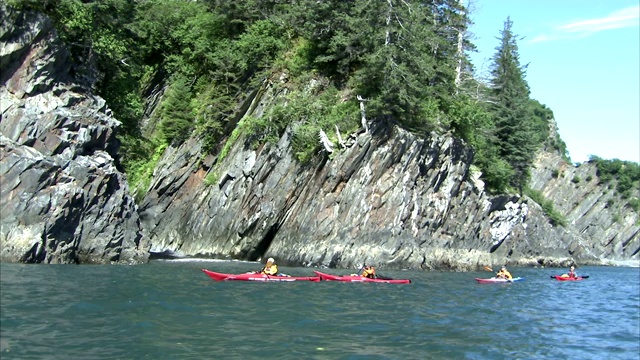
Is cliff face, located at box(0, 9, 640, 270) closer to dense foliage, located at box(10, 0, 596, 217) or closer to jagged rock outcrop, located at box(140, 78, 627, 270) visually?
jagged rock outcrop, located at box(140, 78, 627, 270)

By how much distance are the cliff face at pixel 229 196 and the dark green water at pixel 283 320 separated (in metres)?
3.94

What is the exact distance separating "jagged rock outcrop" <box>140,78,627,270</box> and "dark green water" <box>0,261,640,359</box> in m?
8.71

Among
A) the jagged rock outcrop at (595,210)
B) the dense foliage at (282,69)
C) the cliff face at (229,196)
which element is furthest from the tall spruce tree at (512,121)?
the jagged rock outcrop at (595,210)

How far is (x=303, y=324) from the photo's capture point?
15289mm

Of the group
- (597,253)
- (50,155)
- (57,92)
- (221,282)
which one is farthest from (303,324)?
(597,253)

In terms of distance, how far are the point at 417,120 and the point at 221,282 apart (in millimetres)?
18459

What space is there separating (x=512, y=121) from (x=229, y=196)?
29394mm

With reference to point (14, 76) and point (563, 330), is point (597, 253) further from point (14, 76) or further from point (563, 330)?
point (14, 76)

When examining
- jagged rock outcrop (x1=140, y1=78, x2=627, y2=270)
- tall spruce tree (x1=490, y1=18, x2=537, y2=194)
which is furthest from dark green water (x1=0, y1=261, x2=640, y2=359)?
tall spruce tree (x1=490, y1=18, x2=537, y2=194)

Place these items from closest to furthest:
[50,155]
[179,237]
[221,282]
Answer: [221,282], [50,155], [179,237]

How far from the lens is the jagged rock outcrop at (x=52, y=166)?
2684 centimetres

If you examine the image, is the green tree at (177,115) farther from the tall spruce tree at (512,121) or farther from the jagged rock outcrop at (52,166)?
the tall spruce tree at (512,121)

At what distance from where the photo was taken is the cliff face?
27.9 metres

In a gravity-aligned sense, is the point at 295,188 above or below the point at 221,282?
above
